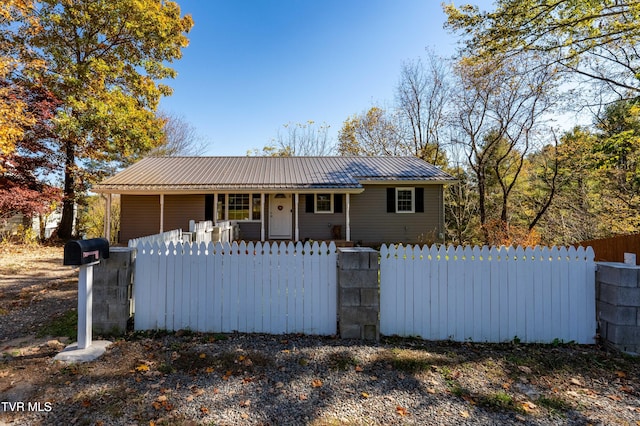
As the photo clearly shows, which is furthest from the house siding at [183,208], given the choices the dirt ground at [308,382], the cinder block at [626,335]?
the cinder block at [626,335]

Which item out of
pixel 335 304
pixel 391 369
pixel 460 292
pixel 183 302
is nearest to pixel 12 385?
pixel 183 302

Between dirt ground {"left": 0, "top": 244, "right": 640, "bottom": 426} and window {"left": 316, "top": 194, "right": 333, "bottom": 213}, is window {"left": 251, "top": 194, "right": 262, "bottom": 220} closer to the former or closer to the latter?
window {"left": 316, "top": 194, "right": 333, "bottom": 213}

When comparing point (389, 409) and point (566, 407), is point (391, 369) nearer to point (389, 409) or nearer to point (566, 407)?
point (389, 409)

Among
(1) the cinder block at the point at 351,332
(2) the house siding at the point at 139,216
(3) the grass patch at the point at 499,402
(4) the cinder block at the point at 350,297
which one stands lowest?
(3) the grass patch at the point at 499,402

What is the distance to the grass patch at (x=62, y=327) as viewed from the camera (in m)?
3.96

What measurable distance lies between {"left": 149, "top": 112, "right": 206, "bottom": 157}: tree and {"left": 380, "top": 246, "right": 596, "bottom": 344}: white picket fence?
2503 centimetres

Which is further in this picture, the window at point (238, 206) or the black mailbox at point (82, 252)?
the window at point (238, 206)

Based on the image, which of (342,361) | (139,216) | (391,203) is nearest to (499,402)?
(342,361)

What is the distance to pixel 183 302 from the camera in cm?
400

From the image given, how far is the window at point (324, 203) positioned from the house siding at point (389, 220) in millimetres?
1019

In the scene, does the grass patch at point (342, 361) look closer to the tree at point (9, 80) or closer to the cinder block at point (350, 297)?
the cinder block at point (350, 297)

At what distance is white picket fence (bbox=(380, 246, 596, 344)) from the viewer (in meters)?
3.95

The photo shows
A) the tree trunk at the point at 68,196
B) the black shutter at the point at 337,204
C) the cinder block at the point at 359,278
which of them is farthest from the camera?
the tree trunk at the point at 68,196

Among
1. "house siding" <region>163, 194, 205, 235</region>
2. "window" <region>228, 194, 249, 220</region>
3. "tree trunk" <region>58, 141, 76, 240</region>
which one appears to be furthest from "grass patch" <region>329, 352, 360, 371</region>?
"tree trunk" <region>58, 141, 76, 240</region>
